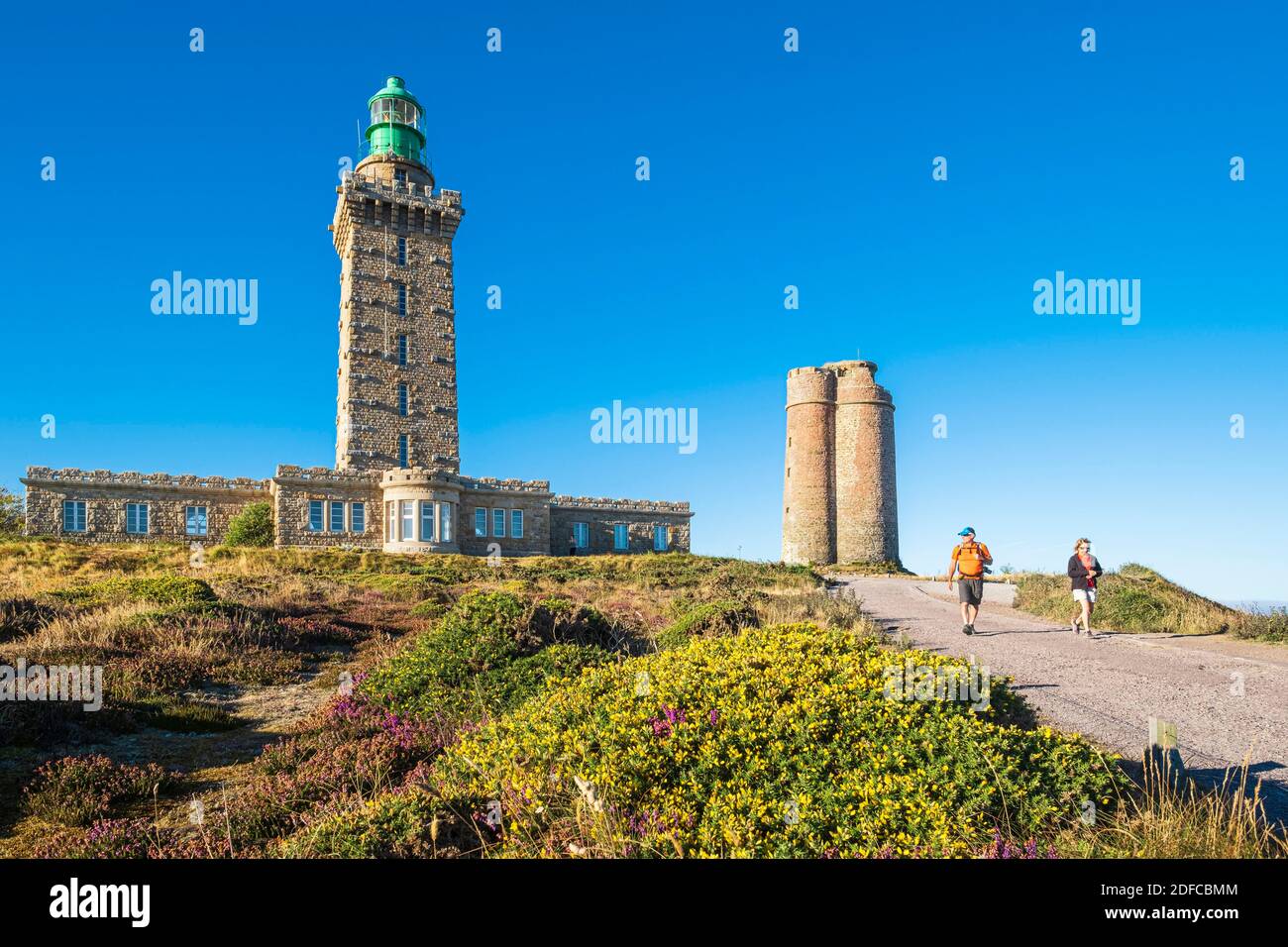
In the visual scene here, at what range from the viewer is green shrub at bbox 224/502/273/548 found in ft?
120

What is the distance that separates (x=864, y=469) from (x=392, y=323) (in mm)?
29546

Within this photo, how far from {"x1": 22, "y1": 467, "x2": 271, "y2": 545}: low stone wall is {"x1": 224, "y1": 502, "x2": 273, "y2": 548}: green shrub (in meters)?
1.31

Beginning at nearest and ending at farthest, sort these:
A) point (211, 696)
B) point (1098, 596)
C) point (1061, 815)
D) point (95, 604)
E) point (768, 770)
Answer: point (1061, 815) < point (768, 770) < point (211, 696) < point (95, 604) < point (1098, 596)

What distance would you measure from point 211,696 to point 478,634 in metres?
3.53

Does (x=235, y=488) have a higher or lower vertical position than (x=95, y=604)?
higher

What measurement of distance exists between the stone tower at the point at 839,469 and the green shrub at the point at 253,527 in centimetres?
2961

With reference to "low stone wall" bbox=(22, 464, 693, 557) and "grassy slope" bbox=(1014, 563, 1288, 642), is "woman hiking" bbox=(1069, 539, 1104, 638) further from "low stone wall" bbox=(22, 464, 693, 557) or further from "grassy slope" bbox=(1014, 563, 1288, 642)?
"low stone wall" bbox=(22, 464, 693, 557)

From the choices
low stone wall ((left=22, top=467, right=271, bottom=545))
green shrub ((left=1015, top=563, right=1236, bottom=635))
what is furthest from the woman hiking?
low stone wall ((left=22, top=467, right=271, bottom=545))

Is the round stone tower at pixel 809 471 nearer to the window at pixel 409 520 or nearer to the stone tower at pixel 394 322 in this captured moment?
the stone tower at pixel 394 322

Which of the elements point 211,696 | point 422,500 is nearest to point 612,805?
point 211,696

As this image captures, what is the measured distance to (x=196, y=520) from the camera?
3800 cm

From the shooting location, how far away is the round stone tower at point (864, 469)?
4688cm
